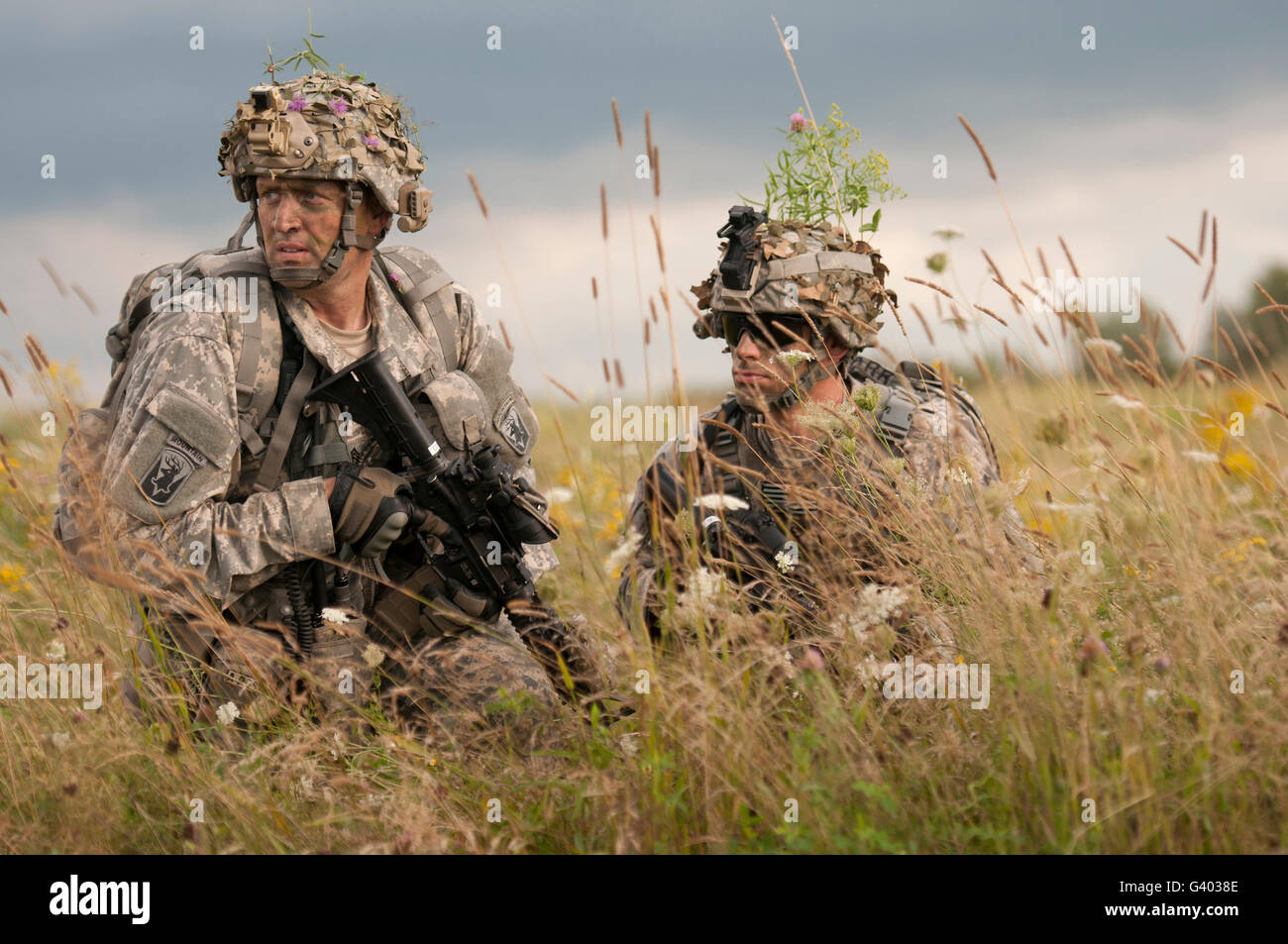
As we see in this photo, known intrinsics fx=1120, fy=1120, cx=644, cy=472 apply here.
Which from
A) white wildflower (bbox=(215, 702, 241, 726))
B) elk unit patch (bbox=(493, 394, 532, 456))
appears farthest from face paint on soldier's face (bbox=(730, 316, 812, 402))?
white wildflower (bbox=(215, 702, 241, 726))

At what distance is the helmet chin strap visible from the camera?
4441mm

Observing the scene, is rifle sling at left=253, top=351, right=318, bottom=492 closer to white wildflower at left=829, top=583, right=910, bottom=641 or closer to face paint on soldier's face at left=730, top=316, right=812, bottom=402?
face paint on soldier's face at left=730, top=316, right=812, bottom=402

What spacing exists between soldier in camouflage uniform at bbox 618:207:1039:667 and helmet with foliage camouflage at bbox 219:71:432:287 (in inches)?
56.0

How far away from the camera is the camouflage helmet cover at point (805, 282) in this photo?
480 cm

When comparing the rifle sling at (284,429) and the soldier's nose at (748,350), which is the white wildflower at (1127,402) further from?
the rifle sling at (284,429)

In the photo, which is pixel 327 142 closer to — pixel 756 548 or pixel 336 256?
pixel 336 256

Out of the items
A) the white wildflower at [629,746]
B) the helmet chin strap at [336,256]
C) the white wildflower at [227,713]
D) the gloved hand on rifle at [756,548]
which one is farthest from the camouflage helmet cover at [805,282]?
the white wildflower at [227,713]

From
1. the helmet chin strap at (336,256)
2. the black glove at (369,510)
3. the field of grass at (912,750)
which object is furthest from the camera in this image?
the helmet chin strap at (336,256)

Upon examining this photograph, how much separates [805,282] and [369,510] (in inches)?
81.4

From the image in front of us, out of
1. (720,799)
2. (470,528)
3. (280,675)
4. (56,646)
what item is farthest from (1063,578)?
(56,646)

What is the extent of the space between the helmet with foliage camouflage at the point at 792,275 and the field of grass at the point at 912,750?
44.1 inches

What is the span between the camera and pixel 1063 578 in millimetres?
3676
